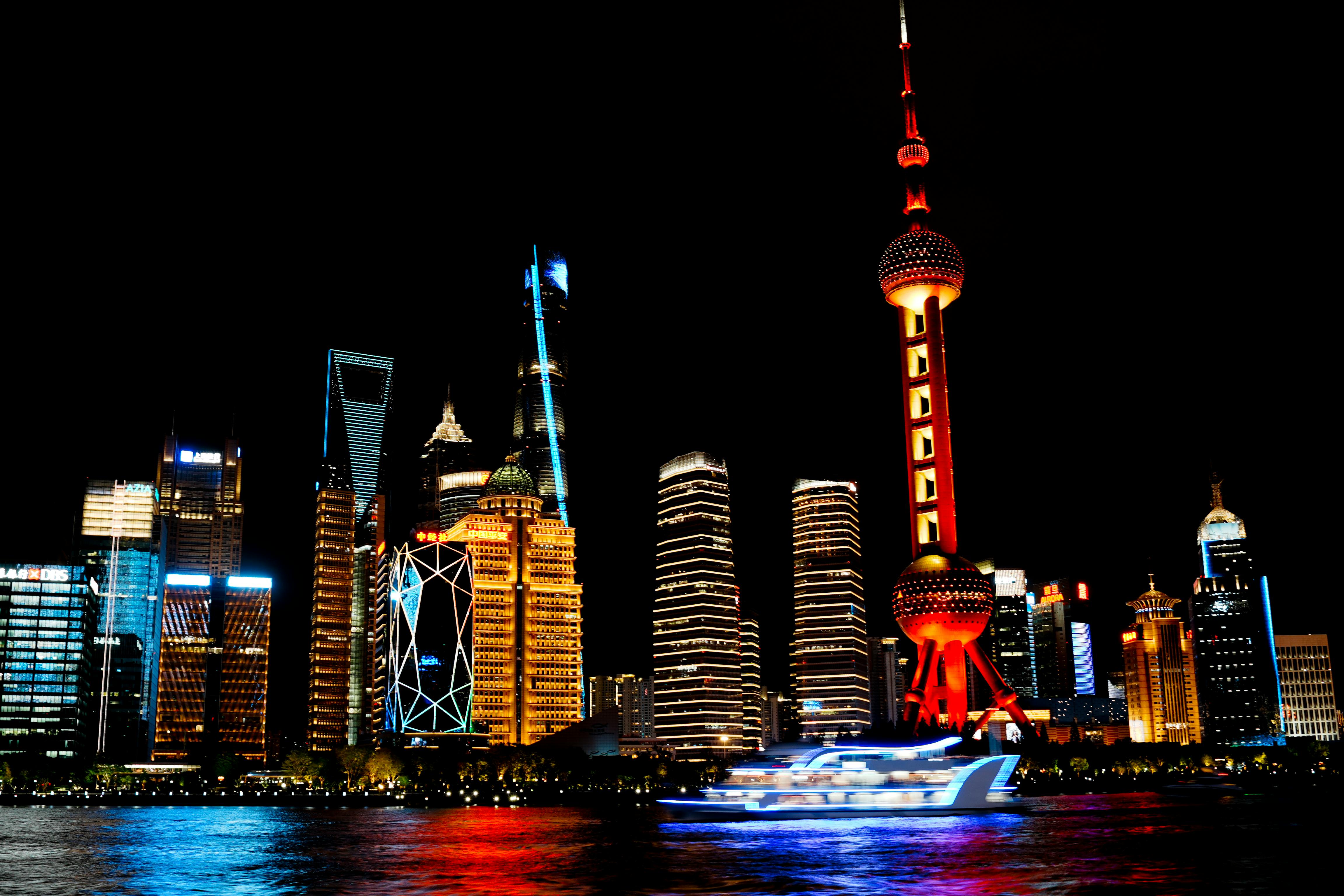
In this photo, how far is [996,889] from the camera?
4841 cm

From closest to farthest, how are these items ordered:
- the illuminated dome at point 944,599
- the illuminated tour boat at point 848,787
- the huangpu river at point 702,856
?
the huangpu river at point 702,856
the illuminated tour boat at point 848,787
the illuminated dome at point 944,599

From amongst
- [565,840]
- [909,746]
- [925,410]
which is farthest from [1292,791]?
[565,840]

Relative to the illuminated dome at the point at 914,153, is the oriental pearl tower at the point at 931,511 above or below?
below

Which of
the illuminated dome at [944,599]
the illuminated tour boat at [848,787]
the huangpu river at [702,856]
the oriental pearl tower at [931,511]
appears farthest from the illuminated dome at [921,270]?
the illuminated tour boat at [848,787]

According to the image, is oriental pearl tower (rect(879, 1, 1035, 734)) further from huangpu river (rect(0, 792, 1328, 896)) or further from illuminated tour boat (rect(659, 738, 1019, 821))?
illuminated tour boat (rect(659, 738, 1019, 821))

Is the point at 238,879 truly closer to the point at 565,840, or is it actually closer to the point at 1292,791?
the point at 565,840

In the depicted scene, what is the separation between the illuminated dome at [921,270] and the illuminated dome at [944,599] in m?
36.9

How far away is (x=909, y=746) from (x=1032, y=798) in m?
64.0

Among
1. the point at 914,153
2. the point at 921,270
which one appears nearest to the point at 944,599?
the point at 921,270

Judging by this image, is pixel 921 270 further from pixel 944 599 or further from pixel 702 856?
pixel 702 856

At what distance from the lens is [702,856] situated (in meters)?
67.5

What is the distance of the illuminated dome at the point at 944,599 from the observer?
172 meters

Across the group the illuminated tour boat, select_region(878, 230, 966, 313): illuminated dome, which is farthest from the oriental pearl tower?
the illuminated tour boat

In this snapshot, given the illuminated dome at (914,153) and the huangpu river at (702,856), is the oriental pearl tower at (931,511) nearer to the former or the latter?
the illuminated dome at (914,153)
